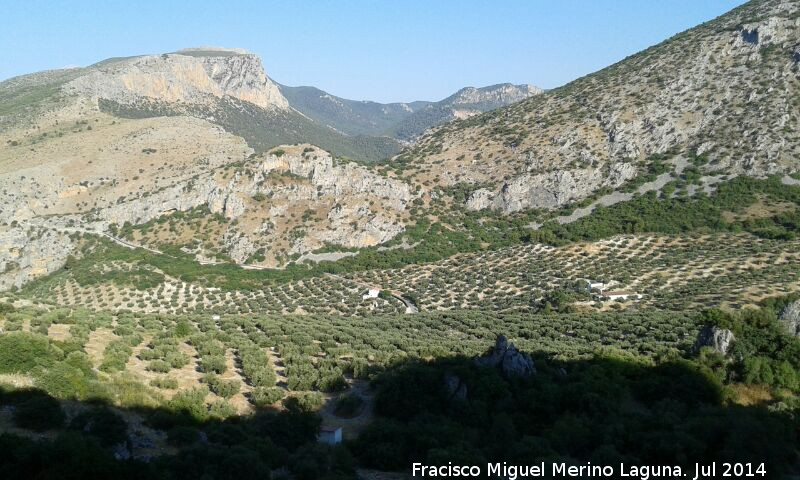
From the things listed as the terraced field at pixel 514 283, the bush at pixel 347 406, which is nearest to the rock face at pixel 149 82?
the terraced field at pixel 514 283

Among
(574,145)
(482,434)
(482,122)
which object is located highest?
(482,122)

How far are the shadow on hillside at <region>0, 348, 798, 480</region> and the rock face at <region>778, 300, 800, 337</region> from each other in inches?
359

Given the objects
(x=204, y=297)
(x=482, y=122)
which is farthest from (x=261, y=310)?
(x=482, y=122)

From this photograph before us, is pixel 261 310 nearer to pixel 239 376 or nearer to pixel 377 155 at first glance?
pixel 239 376

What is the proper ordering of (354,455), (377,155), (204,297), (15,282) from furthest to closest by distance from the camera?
(377,155) < (15,282) < (204,297) < (354,455)

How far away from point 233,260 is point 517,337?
47.5 meters

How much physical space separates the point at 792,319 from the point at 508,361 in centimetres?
1599

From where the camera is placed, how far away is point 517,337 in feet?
107

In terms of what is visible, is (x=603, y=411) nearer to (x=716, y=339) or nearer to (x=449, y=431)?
(x=449, y=431)

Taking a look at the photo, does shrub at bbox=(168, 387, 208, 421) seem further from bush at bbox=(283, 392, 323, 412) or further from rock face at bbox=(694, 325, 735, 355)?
rock face at bbox=(694, 325, 735, 355)

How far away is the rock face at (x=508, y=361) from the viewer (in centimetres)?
1905

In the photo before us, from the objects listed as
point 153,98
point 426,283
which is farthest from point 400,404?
point 153,98

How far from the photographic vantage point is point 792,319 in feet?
83.1

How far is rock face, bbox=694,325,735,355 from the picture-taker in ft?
72.1
